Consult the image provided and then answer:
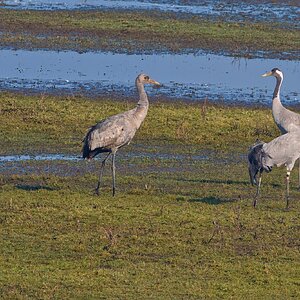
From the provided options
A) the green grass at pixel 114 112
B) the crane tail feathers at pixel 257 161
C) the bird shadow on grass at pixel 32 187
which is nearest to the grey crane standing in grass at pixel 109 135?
the bird shadow on grass at pixel 32 187

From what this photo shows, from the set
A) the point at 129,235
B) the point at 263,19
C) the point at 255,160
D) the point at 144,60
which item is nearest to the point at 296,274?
the point at 129,235

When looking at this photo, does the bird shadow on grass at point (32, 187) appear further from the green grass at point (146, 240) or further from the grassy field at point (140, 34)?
the grassy field at point (140, 34)

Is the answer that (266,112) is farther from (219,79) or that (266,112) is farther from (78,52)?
(78,52)

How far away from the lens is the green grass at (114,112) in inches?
639

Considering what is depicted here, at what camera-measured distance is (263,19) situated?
32969 millimetres

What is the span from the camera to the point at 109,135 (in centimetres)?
1307

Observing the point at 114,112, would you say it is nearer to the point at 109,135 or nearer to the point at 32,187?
the point at 109,135

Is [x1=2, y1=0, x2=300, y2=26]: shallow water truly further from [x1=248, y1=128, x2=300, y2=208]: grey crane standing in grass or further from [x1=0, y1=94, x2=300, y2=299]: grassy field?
[x1=248, y1=128, x2=300, y2=208]: grey crane standing in grass

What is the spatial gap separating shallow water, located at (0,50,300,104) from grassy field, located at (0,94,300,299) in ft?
12.4

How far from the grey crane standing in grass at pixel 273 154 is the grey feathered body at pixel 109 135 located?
1693 millimetres

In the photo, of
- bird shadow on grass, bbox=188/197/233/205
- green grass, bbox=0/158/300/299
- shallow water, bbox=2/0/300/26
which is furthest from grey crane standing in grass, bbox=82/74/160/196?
shallow water, bbox=2/0/300/26

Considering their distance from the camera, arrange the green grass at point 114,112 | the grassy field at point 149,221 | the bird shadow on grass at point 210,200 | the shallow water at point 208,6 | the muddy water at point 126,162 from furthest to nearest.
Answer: the shallow water at point 208,6, the green grass at point 114,112, the muddy water at point 126,162, the bird shadow on grass at point 210,200, the grassy field at point 149,221

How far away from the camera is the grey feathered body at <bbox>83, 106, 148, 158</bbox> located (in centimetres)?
1306

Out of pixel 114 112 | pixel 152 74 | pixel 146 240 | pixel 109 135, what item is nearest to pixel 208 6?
pixel 152 74
